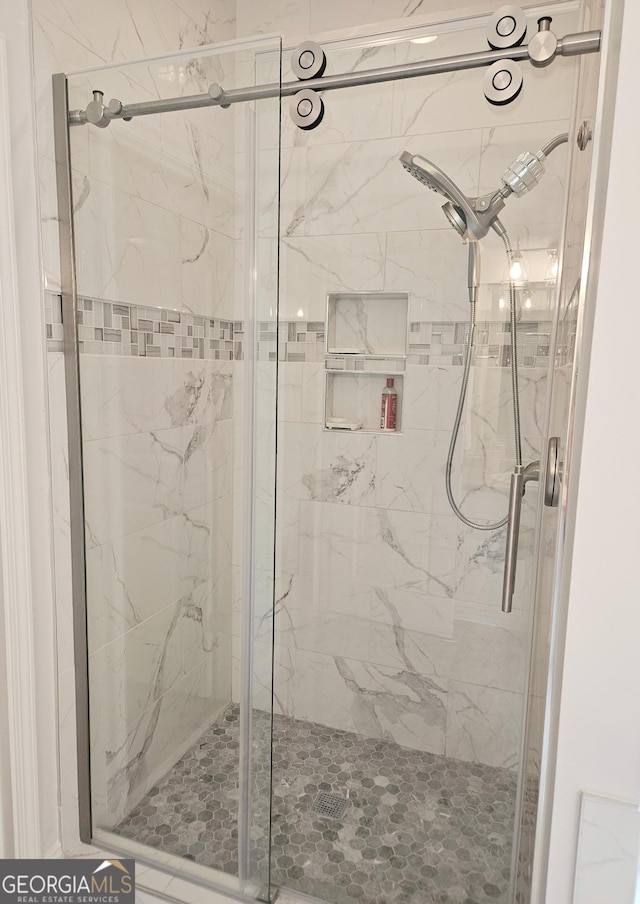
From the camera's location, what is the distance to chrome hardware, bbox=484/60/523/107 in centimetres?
106

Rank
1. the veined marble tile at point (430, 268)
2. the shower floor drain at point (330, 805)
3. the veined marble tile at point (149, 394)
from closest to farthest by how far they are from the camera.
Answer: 1. the veined marble tile at point (149, 394)
2. the shower floor drain at point (330, 805)
3. the veined marble tile at point (430, 268)

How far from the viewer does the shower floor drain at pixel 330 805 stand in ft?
5.40

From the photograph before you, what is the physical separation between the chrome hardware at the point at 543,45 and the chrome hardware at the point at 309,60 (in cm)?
43

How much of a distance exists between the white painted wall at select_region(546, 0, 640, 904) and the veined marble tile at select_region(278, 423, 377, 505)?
51.6 inches

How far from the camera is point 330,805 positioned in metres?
1.68

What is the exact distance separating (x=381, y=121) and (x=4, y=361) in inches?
51.8

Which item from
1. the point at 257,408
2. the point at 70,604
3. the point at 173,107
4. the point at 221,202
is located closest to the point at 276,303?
the point at 257,408

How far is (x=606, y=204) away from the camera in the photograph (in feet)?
1.98

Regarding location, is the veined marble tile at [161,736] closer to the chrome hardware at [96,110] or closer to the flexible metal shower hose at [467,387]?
the flexible metal shower hose at [467,387]

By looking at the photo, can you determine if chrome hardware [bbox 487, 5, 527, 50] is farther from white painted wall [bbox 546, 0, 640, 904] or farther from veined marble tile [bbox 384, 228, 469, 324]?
veined marble tile [bbox 384, 228, 469, 324]

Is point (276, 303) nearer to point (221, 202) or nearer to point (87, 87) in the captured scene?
point (221, 202)

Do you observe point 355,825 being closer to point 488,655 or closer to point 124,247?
point 488,655

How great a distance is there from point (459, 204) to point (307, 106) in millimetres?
575

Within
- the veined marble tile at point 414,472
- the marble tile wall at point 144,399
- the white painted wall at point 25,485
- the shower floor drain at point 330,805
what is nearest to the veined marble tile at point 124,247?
the marble tile wall at point 144,399
